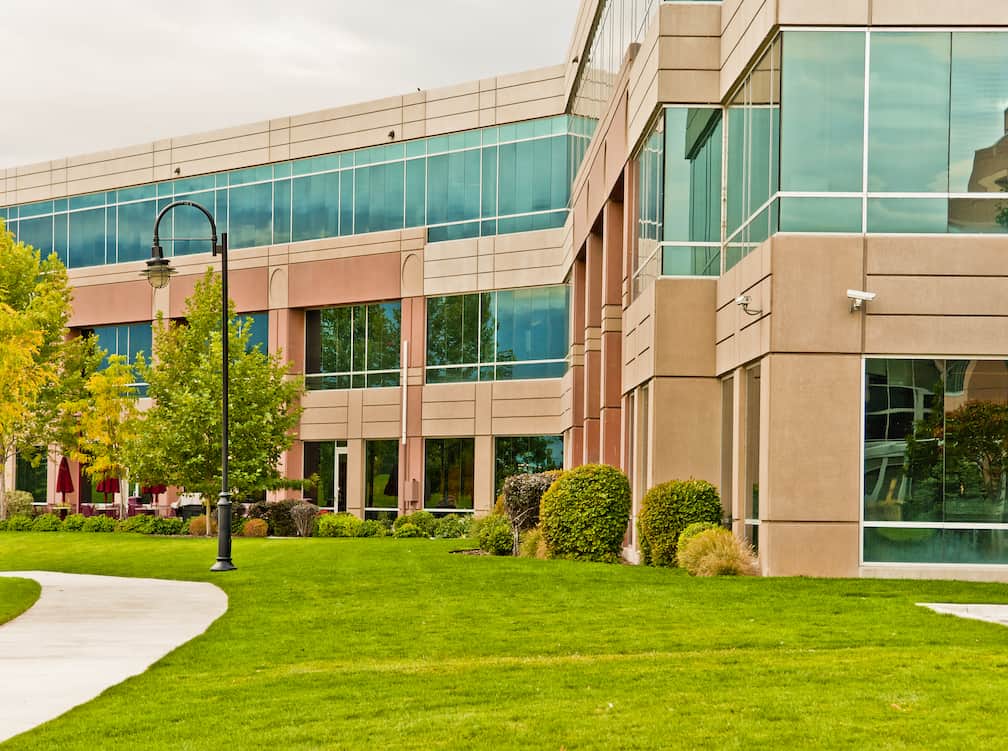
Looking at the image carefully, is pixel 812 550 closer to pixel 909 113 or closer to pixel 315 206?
pixel 909 113

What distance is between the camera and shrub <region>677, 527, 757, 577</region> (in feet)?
63.0

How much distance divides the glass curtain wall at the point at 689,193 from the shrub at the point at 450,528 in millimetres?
16907

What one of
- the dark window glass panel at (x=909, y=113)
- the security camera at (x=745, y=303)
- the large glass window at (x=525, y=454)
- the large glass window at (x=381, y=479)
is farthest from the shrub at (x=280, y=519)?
the dark window glass panel at (x=909, y=113)

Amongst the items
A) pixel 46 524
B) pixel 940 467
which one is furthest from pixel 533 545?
pixel 46 524

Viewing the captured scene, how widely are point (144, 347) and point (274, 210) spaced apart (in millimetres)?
8660

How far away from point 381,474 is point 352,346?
4534 millimetres

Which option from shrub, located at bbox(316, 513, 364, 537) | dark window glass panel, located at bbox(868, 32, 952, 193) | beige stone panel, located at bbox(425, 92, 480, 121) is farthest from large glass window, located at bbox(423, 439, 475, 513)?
dark window glass panel, located at bbox(868, 32, 952, 193)

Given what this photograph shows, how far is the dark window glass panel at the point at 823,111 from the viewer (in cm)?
1930

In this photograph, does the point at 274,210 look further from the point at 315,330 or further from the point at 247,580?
the point at 247,580

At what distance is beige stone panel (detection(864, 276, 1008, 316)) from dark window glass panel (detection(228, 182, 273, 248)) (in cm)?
3296

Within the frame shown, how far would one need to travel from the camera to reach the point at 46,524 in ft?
146

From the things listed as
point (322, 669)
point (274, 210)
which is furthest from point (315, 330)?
point (322, 669)

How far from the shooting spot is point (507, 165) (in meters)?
42.8

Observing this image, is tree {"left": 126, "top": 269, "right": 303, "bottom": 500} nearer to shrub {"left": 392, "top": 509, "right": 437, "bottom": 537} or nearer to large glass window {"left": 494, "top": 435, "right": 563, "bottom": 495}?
shrub {"left": 392, "top": 509, "right": 437, "bottom": 537}
